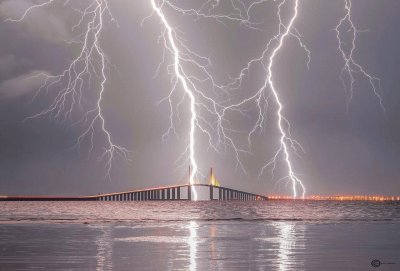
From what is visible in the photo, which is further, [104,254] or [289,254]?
[289,254]

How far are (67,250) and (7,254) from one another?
75.5 inches

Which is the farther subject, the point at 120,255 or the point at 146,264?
the point at 120,255

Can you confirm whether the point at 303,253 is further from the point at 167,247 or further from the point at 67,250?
the point at 67,250

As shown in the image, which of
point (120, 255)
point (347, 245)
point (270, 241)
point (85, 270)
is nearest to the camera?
point (85, 270)

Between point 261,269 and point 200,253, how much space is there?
4.01 meters

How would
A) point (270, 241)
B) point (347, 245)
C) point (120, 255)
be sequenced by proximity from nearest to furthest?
point (120, 255) < point (347, 245) < point (270, 241)

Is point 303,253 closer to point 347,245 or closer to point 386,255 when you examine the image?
point 386,255

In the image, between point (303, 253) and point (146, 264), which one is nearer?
point (146, 264)

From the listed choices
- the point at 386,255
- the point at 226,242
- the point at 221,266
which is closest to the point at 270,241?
the point at 226,242

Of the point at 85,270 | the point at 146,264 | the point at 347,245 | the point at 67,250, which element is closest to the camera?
the point at 85,270

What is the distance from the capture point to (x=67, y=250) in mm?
19891

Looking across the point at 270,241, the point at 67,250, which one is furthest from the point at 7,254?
the point at 270,241

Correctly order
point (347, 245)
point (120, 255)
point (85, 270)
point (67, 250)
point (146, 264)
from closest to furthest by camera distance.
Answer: point (85, 270), point (146, 264), point (120, 255), point (67, 250), point (347, 245)

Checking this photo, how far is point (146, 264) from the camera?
15906 millimetres
